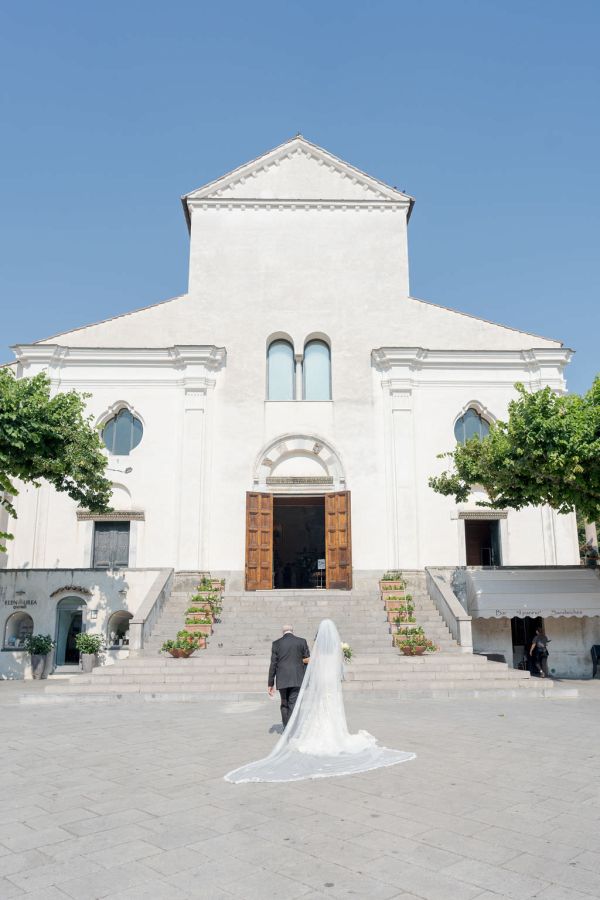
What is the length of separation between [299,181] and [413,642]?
18990 mm

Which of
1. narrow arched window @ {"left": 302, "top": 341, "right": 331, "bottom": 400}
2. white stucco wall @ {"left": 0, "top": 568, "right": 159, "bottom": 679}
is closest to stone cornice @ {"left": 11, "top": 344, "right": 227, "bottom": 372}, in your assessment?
narrow arched window @ {"left": 302, "top": 341, "right": 331, "bottom": 400}

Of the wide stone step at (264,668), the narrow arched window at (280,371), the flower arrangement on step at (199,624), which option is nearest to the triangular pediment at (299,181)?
the narrow arched window at (280,371)

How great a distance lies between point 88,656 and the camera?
66.3 feet

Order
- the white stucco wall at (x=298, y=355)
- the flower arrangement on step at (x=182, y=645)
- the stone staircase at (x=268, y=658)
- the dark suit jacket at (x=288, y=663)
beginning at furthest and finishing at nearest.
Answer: the white stucco wall at (x=298, y=355)
the flower arrangement on step at (x=182, y=645)
the stone staircase at (x=268, y=658)
the dark suit jacket at (x=288, y=663)

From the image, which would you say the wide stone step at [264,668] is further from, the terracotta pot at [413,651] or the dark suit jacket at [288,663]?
the dark suit jacket at [288,663]

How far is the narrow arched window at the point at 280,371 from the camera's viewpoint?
84.8ft

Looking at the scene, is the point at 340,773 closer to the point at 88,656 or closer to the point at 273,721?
the point at 273,721

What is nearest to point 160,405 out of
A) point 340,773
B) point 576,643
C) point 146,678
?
point 146,678

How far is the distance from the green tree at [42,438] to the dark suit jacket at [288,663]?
958 centimetres

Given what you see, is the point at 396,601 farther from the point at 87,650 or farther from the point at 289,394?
the point at 87,650

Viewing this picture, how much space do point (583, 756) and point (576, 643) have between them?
13743 mm

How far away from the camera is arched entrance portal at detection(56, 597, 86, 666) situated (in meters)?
21.5

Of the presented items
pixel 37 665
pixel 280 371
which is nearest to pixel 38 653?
pixel 37 665

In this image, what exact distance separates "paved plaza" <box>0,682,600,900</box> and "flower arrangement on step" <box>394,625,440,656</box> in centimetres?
610
